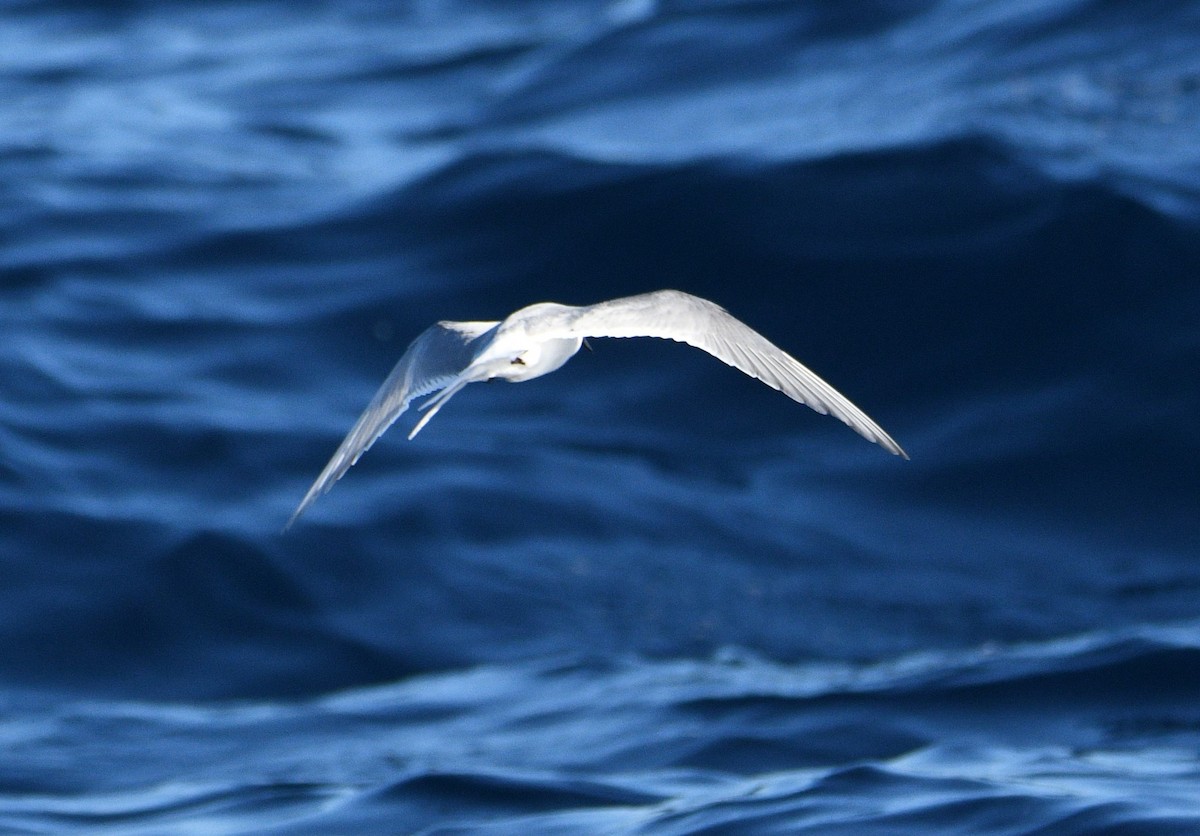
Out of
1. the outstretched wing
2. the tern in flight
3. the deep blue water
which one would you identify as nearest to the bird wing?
the tern in flight

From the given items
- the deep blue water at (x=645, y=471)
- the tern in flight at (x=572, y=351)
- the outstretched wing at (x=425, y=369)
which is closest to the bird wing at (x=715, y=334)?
the tern in flight at (x=572, y=351)

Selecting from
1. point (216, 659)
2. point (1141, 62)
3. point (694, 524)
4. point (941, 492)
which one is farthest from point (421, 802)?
point (1141, 62)

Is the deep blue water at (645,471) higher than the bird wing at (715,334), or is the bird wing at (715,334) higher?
the deep blue water at (645,471)

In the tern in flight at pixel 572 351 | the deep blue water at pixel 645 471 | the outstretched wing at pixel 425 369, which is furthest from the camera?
the deep blue water at pixel 645 471

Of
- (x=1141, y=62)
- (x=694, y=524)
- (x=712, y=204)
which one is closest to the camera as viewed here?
(x=694, y=524)

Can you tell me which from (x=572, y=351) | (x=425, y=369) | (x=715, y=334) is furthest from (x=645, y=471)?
(x=715, y=334)

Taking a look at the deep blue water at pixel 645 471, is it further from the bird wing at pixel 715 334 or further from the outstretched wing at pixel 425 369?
the outstretched wing at pixel 425 369

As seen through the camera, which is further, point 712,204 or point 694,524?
point 712,204

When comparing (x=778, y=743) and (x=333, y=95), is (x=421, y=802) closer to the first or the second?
(x=778, y=743)
